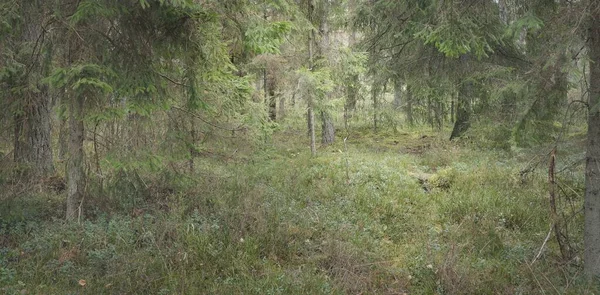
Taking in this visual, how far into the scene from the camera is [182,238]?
6.39m

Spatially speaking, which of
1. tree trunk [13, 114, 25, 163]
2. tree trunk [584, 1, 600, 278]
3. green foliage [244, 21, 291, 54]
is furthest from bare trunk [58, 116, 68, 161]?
tree trunk [584, 1, 600, 278]

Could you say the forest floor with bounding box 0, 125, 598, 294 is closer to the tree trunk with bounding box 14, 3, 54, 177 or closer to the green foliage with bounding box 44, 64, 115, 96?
the tree trunk with bounding box 14, 3, 54, 177

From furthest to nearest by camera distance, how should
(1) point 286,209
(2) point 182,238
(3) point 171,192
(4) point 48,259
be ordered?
(3) point 171,192, (1) point 286,209, (2) point 182,238, (4) point 48,259

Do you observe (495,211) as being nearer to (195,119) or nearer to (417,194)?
(417,194)

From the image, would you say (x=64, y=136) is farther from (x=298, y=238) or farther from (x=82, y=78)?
(x=298, y=238)

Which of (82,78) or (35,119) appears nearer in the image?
(82,78)

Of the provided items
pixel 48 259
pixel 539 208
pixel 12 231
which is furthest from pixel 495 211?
pixel 12 231

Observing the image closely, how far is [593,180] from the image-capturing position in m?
5.68

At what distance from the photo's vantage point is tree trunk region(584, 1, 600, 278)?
216 inches

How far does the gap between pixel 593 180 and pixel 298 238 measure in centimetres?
436

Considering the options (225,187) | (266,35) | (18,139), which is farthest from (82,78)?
(225,187)

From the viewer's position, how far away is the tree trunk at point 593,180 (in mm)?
5484

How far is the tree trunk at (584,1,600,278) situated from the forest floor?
0.20 meters

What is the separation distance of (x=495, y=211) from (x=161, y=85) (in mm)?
6617
